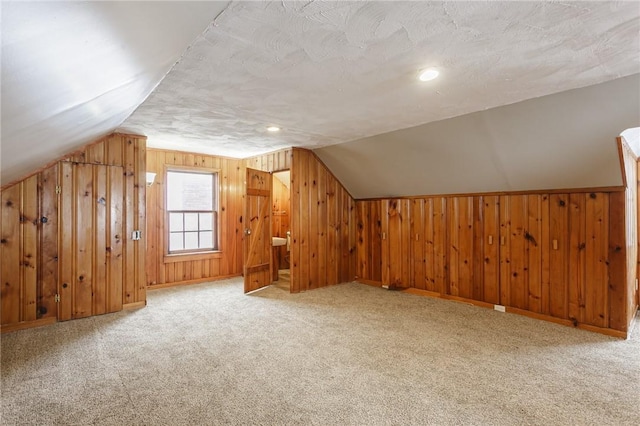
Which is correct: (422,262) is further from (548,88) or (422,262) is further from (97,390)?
(97,390)

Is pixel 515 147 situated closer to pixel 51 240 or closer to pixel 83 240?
pixel 83 240

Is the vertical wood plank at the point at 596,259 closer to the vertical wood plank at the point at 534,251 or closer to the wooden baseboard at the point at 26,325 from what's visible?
the vertical wood plank at the point at 534,251

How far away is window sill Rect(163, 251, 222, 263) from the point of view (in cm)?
518

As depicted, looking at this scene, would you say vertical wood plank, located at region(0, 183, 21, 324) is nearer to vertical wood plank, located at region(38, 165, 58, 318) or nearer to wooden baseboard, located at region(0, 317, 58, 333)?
wooden baseboard, located at region(0, 317, 58, 333)

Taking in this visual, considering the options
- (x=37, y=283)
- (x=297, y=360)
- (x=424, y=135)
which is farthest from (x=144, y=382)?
(x=424, y=135)

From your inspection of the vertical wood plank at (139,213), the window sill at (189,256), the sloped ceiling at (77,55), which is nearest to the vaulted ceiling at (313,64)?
the sloped ceiling at (77,55)

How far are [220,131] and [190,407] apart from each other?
308 cm

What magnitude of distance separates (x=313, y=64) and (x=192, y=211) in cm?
421

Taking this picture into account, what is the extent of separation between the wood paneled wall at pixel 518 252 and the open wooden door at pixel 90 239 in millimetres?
3897

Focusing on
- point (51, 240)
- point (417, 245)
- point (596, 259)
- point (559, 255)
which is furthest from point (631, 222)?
point (51, 240)

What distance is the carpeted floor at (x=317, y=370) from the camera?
1.94 metres

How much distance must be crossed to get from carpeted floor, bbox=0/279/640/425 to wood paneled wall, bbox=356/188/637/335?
1.18 ft

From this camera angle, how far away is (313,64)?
6.94ft

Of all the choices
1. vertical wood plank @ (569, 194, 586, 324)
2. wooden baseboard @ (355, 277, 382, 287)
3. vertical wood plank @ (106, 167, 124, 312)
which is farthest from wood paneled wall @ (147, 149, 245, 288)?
vertical wood plank @ (569, 194, 586, 324)
